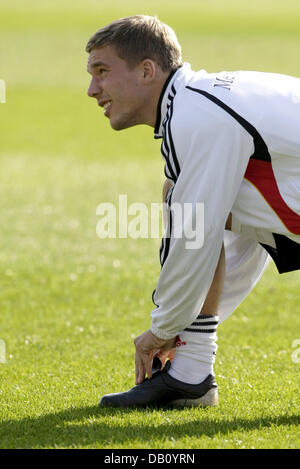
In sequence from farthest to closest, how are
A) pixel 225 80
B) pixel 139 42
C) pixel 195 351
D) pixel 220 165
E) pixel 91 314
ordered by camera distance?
pixel 91 314 → pixel 195 351 → pixel 139 42 → pixel 225 80 → pixel 220 165

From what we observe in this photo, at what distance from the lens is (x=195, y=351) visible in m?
4.71

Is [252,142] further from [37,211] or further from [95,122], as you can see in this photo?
[95,122]

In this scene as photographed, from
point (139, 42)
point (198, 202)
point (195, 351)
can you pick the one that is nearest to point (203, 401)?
point (195, 351)

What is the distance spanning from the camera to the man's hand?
455 centimetres

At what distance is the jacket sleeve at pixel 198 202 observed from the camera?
4.14 m

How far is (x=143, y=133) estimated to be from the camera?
22125mm

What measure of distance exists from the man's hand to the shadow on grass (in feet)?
0.73

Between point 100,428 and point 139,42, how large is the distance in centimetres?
197

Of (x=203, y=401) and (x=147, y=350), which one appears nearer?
(x=147, y=350)

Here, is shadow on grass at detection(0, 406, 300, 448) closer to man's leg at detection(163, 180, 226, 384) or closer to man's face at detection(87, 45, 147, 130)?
man's leg at detection(163, 180, 226, 384)

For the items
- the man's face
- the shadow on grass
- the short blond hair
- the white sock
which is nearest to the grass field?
the shadow on grass

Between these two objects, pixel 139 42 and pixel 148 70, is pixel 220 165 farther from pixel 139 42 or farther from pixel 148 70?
pixel 139 42

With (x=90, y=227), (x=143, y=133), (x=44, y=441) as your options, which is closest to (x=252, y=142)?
(x=44, y=441)
